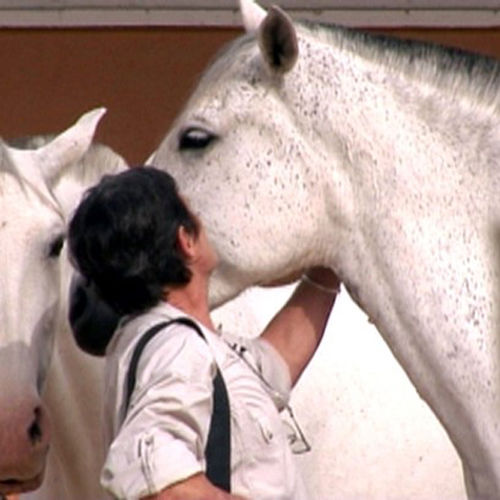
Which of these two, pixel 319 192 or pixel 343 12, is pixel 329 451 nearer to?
pixel 319 192

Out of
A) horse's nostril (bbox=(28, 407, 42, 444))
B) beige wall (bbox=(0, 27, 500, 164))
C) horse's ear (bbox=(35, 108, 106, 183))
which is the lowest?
beige wall (bbox=(0, 27, 500, 164))

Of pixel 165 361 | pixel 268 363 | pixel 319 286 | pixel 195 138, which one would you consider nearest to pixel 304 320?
pixel 319 286

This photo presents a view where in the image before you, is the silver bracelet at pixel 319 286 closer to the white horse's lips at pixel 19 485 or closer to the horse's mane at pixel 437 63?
the horse's mane at pixel 437 63

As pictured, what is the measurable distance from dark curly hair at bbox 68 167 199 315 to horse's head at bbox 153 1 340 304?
51cm

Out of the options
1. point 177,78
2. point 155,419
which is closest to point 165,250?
point 155,419

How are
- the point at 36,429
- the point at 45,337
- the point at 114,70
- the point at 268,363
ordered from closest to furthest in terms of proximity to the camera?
1. the point at 268,363
2. the point at 36,429
3. the point at 45,337
4. the point at 114,70

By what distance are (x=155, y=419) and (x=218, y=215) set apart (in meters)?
0.87

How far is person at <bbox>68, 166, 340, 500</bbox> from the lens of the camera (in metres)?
4.24

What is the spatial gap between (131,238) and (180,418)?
0.34 m

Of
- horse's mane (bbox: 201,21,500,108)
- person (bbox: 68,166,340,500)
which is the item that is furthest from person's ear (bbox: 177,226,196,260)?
horse's mane (bbox: 201,21,500,108)

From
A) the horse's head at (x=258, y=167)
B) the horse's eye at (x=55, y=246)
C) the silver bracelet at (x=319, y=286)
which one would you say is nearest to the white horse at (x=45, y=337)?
the horse's eye at (x=55, y=246)

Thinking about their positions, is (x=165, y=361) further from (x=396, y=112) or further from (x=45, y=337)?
(x=45, y=337)

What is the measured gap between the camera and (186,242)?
4.50 meters

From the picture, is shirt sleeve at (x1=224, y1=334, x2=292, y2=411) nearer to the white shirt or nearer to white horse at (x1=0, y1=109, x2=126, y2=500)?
the white shirt
